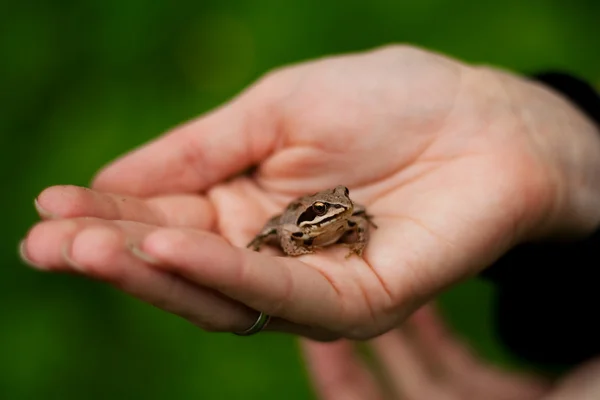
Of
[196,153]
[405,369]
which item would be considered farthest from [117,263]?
[405,369]

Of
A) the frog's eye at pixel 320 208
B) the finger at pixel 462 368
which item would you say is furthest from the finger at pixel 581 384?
the frog's eye at pixel 320 208

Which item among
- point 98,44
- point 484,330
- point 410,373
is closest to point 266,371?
point 410,373

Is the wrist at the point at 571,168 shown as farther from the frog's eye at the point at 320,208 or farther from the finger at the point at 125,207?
the finger at the point at 125,207

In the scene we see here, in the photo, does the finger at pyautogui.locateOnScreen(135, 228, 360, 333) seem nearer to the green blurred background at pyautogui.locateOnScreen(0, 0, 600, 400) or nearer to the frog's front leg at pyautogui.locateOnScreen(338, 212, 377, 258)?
the frog's front leg at pyautogui.locateOnScreen(338, 212, 377, 258)

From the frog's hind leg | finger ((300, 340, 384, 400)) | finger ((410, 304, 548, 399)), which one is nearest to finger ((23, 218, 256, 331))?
the frog's hind leg

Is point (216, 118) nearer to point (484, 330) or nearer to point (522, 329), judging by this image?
point (522, 329)
